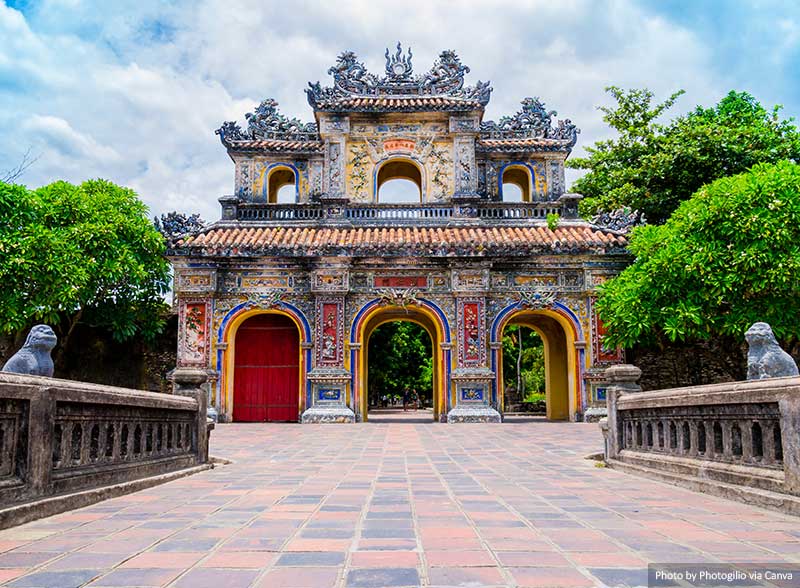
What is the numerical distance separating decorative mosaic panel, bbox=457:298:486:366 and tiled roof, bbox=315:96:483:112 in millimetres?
6076

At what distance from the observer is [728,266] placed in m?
14.0

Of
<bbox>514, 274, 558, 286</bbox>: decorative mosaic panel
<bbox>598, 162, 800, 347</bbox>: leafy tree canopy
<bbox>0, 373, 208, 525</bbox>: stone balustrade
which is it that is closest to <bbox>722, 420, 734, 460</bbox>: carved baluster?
<bbox>0, 373, 208, 525</bbox>: stone balustrade

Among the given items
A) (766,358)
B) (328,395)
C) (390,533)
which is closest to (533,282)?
(328,395)

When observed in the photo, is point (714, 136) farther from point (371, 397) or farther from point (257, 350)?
point (371, 397)

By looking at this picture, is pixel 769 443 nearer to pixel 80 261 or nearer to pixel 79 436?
pixel 79 436

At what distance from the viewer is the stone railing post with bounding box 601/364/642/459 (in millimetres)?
7797

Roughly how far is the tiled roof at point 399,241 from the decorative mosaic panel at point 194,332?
1490 mm

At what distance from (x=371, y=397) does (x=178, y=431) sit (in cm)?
2843

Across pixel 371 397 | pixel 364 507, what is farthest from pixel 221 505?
pixel 371 397

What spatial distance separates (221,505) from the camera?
511 centimetres

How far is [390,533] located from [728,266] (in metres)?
12.4

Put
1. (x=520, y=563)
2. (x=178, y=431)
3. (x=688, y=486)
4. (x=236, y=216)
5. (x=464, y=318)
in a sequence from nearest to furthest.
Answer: (x=520, y=563) < (x=688, y=486) < (x=178, y=431) < (x=464, y=318) < (x=236, y=216)

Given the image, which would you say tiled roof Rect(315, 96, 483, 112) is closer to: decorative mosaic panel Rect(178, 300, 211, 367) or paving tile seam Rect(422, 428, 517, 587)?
decorative mosaic panel Rect(178, 300, 211, 367)

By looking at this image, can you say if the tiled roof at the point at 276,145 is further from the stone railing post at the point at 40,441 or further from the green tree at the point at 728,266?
the stone railing post at the point at 40,441
